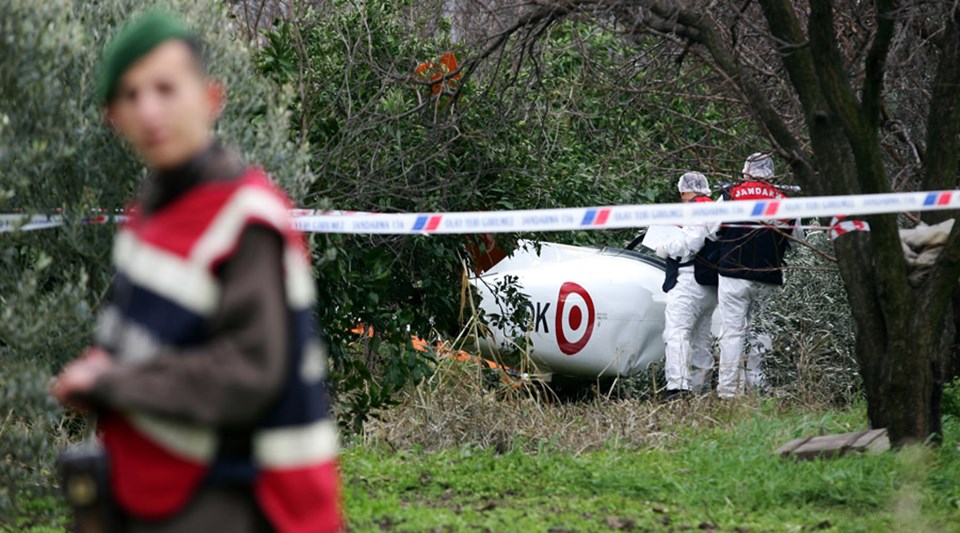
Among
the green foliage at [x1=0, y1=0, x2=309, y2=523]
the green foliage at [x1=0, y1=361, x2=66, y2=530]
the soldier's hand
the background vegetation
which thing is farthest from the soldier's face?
the green foliage at [x1=0, y1=361, x2=66, y2=530]

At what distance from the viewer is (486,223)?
6715mm

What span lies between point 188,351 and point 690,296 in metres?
8.72

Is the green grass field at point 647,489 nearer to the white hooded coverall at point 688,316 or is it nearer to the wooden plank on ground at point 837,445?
the wooden plank on ground at point 837,445

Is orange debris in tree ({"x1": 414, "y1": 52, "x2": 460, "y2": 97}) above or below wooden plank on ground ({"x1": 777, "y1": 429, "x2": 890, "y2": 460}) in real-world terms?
above

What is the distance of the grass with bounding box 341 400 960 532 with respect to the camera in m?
5.99

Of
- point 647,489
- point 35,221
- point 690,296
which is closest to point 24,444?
point 35,221

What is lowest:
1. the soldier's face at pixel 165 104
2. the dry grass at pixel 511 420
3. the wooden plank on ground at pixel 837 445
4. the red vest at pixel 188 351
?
the dry grass at pixel 511 420

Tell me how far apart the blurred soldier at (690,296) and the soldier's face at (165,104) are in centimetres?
826

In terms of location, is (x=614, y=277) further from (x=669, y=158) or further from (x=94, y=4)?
(x=94, y=4)

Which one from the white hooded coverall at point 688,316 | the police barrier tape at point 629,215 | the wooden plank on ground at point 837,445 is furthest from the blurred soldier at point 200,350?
the white hooded coverall at point 688,316

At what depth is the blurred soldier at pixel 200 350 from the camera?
231 centimetres

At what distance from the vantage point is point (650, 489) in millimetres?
6602

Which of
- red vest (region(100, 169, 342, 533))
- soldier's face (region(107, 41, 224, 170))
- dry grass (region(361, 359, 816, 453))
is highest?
soldier's face (region(107, 41, 224, 170))

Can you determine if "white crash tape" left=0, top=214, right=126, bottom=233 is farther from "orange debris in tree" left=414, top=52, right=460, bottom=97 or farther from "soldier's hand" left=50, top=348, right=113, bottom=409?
"orange debris in tree" left=414, top=52, right=460, bottom=97
